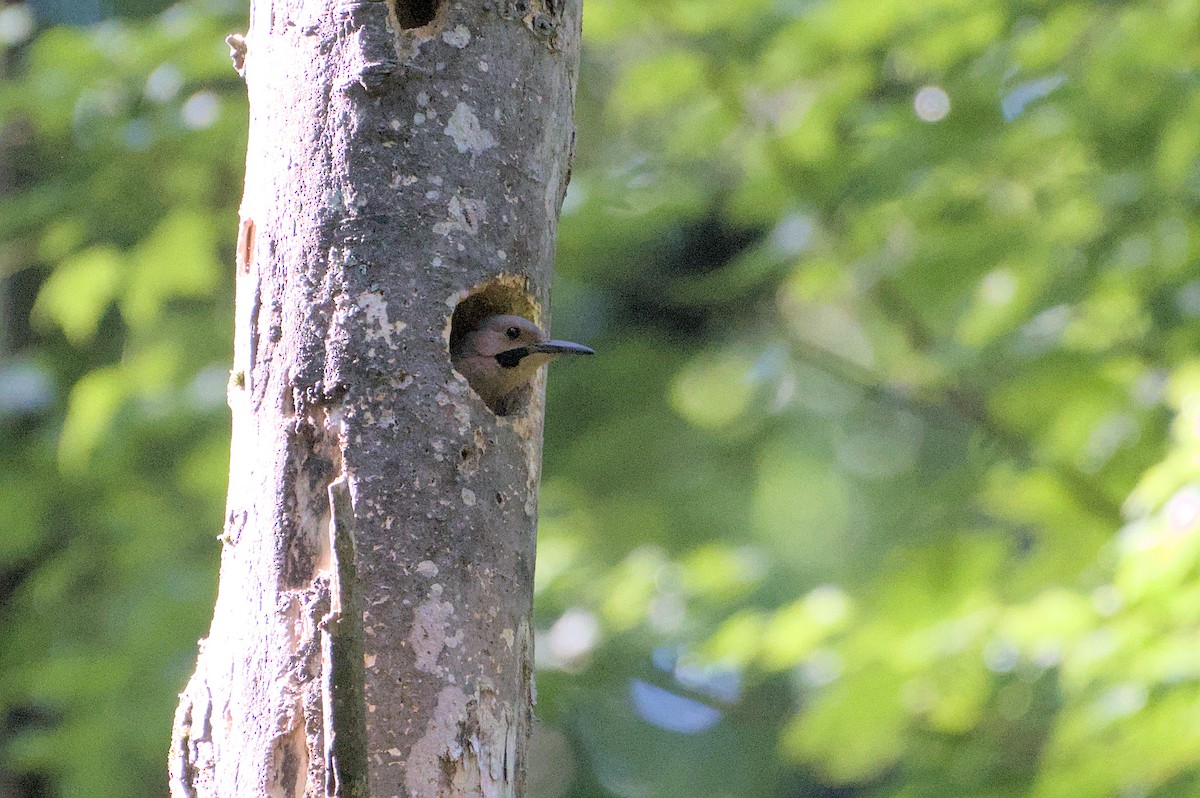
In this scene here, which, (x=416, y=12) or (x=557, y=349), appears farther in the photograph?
(x=557, y=349)

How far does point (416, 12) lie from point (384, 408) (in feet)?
2.50

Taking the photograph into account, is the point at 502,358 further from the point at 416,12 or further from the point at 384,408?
the point at 416,12

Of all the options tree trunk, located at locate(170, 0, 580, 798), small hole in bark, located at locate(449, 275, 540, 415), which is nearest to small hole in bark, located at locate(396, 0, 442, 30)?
tree trunk, located at locate(170, 0, 580, 798)

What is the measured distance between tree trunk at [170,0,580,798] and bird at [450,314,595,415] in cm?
7

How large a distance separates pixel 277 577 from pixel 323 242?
559mm

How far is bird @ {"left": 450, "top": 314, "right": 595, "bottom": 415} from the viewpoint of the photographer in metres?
2.46

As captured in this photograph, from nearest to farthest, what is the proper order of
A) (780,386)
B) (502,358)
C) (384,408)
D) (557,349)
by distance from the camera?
(384,408), (502,358), (557,349), (780,386)

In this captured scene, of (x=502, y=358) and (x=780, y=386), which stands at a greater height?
(x=780, y=386)

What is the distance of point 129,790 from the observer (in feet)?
21.9

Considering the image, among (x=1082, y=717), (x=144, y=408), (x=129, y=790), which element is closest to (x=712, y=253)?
(x=144, y=408)

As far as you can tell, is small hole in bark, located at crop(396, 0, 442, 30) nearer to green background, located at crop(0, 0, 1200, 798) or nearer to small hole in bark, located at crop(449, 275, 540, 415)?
small hole in bark, located at crop(449, 275, 540, 415)

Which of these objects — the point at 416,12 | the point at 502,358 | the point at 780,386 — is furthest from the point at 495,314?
the point at 780,386

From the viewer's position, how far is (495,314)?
2.58 meters

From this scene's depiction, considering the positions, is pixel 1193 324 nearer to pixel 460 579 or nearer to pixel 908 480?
→ pixel 908 480
